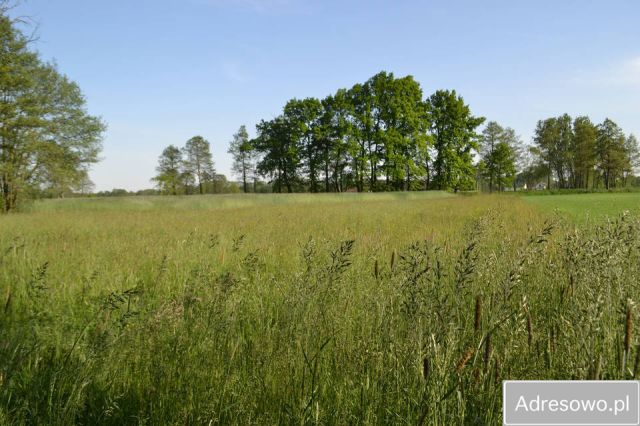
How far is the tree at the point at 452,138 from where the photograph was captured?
169 ft

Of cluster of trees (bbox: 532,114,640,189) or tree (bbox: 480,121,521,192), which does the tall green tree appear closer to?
tree (bbox: 480,121,521,192)

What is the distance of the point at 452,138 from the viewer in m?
52.0

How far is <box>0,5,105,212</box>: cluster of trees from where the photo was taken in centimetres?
2036

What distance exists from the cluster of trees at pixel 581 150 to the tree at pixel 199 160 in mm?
71204

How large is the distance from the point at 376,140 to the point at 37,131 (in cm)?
3877

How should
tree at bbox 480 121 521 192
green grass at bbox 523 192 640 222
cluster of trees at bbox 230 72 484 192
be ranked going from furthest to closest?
1. tree at bbox 480 121 521 192
2. cluster of trees at bbox 230 72 484 192
3. green grass at bbox 523 192 640 222

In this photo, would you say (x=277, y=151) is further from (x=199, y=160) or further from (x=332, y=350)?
(x=332, y=350)

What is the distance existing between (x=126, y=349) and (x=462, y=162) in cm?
5523

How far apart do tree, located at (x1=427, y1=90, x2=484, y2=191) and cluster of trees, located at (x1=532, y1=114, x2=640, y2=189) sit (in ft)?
91.6

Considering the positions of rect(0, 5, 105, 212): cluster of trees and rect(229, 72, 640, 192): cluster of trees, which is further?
rect(229, 72, 640, 192): cluster of trees

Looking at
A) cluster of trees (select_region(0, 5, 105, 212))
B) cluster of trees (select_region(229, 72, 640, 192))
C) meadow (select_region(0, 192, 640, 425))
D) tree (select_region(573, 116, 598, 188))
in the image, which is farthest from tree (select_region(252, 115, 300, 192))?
tree (select_region(573, 116, 598, 188))

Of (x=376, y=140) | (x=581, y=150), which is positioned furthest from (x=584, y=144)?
(x=376, y=140)

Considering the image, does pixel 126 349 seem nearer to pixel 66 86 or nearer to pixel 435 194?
pixel 66 86

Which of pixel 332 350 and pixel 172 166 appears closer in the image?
pixel 332 350
